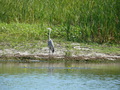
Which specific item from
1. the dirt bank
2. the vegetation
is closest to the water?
the dirt bank

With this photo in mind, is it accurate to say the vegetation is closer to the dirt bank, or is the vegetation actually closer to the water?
the dirt bank

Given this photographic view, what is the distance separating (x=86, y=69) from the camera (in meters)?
9.85

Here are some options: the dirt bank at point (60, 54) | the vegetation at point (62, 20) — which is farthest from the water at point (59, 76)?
the vegetation at point (62, 20)

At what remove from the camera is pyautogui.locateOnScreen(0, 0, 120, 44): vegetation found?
13367 millimetres

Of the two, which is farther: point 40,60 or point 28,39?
point 28,39

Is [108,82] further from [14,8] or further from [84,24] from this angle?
[14,8]

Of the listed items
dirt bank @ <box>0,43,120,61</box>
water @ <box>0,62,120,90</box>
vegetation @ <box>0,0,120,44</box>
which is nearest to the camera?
water @ <box>0,62,120,90</box>

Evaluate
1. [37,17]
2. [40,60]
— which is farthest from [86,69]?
[37,17]

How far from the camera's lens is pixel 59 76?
8805 mm

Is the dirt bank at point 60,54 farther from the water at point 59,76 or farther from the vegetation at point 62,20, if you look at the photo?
the vegetation at point 62,20

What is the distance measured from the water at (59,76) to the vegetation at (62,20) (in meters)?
2.77

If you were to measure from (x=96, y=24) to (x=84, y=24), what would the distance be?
404 millimetres

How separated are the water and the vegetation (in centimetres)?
277

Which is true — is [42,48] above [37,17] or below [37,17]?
below
